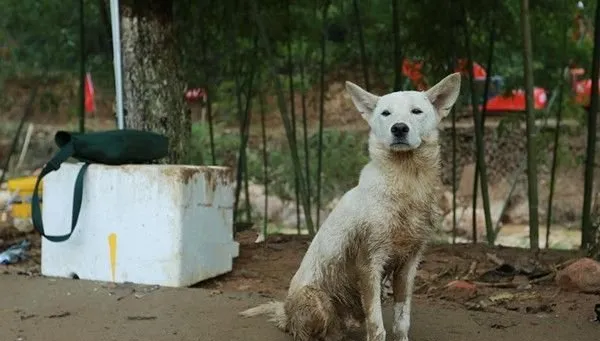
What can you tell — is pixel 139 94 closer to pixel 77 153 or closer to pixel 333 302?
pixel 77 153

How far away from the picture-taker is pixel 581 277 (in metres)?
5.41

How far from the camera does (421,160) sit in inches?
154

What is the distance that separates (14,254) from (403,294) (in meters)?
3.78

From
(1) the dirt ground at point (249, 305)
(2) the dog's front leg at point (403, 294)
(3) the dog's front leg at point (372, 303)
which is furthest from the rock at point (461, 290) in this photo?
(3) the dog's front leg at point (372, 303)

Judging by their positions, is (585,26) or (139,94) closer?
(139,94)

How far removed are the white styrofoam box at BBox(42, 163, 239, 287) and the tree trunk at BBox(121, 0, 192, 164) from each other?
114cm

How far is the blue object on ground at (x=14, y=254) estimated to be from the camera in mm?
6566

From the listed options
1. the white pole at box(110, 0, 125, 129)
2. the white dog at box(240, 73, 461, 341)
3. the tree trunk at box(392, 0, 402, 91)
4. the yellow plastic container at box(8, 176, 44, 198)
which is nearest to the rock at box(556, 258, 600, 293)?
the white dog at box(240, 73, 461, 341)

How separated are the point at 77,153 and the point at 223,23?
3.79 metres

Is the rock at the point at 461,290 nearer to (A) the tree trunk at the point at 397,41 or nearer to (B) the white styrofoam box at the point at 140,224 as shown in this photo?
(B) the white styrofoam box at the point at 140,224

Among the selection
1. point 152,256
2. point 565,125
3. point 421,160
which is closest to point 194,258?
point 152,256

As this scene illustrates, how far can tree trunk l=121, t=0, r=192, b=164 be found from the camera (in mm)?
6773

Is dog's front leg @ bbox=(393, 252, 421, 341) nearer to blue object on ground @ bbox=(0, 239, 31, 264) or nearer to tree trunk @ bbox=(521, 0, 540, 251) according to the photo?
tree trunk @ bbox=(521, 0, 540, 251)

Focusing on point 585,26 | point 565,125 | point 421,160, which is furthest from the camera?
point 565,125
